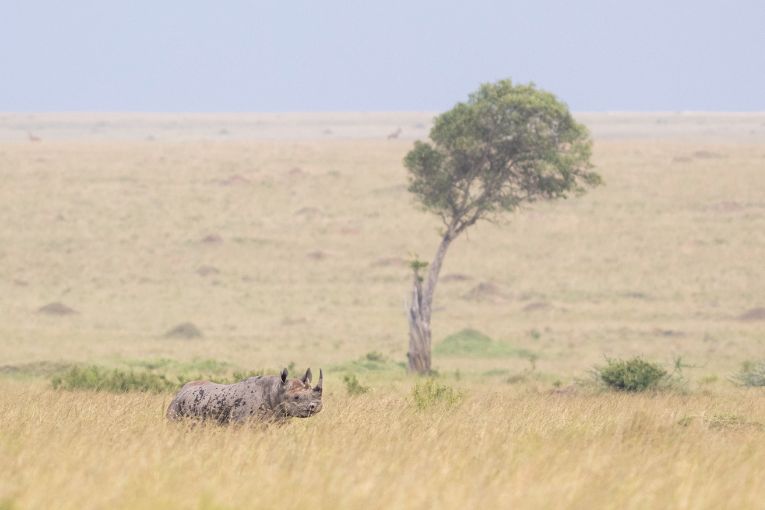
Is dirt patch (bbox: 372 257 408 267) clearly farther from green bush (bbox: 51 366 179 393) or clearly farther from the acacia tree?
green bush (bbox: 51 366 179 393)

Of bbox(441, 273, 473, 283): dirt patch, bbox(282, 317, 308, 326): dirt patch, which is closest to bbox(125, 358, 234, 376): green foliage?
bbox(282, 317, 308, 326): dirt patch

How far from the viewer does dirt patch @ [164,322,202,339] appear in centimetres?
4834

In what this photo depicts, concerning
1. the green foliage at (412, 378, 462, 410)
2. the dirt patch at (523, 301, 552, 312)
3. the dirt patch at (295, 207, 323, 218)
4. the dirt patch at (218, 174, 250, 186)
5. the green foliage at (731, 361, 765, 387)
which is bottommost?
the dirt patch at (523, 301, 552, 312)

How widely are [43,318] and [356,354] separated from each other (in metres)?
15.7

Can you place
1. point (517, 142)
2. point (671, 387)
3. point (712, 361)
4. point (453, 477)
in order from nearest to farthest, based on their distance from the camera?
point (453, 477) → point (671, 387) → point (517, 142) → point (712, 361)

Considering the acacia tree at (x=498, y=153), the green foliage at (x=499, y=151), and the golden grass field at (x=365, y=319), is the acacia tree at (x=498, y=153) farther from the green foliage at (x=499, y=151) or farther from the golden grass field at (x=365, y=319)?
the golden grass field at (x=365, y=319)

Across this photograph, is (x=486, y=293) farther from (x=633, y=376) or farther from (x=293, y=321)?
(x=633, y=376)

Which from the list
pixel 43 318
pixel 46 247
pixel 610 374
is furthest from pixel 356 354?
pixel 46 247

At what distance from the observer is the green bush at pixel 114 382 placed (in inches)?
858

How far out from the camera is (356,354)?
43.9 metres

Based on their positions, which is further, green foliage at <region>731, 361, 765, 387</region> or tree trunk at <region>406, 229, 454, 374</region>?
tree trunk at <region>406, 229, 454, 374</region>

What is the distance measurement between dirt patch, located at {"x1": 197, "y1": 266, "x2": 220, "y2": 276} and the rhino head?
52.8 m

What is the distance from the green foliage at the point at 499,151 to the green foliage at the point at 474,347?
688 centimetres

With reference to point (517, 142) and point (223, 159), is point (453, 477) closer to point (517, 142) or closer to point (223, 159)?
point (517, 142)
